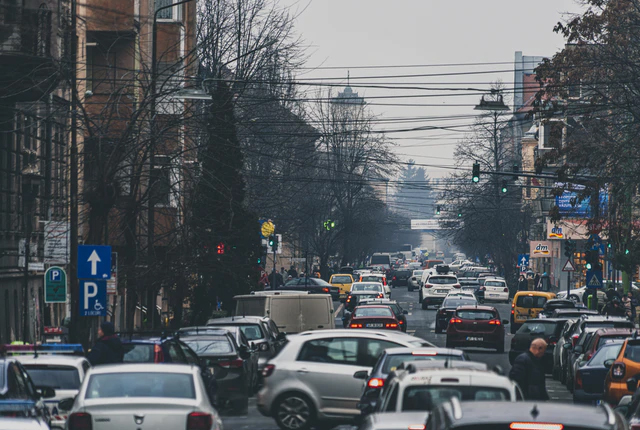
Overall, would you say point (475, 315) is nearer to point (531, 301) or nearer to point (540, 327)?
point (540, 327)

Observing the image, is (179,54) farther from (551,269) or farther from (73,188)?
(551,269)

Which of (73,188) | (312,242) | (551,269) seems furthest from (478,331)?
(551,269)

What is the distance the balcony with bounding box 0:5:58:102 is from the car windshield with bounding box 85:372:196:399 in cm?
1390

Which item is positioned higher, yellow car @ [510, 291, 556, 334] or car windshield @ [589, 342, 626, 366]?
car windshield @ [589, 342, 626, 366]

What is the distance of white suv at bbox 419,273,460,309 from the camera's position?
6606cm

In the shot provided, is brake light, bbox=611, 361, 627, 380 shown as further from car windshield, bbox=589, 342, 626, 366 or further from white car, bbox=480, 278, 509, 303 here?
white car, bbox=480, 278, 509, 303

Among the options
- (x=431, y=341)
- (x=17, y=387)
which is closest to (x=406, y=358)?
(x=17, y=387)

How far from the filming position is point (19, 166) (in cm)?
3341

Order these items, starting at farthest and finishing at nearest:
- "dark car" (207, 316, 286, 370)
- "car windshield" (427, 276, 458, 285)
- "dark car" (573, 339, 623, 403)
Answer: "car windshield" (427, 276, 458, 285) < "dark car" (207, 316, 286, 370) < "dark car" (573, 339, 623, 403)

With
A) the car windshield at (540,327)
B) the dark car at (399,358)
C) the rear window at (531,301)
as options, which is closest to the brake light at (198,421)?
the dark car at (399,358)

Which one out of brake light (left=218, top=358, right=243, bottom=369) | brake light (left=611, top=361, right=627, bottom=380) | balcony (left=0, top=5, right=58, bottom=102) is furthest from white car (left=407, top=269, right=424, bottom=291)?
brake light (left=611, top=361, right=627, bottom=380)

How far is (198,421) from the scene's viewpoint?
1257 cm

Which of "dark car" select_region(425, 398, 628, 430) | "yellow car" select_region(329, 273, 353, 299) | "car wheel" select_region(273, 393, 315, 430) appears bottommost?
"yellow car" select_region(329, 273, 353, 299)

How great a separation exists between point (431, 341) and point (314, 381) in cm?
2396
